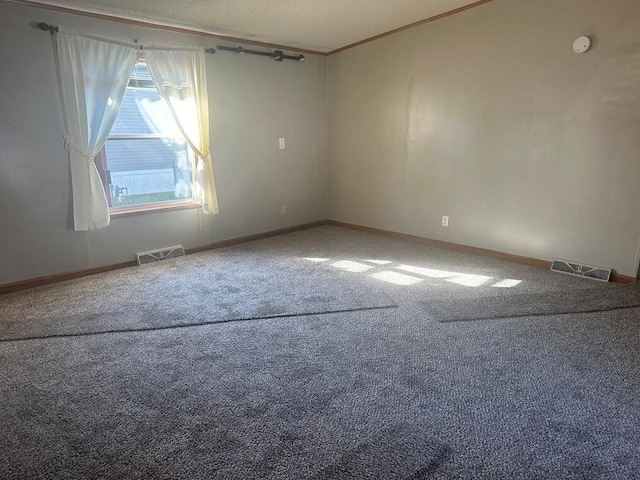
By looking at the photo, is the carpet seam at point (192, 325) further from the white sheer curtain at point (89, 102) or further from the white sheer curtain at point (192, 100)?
the white sheer curtain at point (192, 100)

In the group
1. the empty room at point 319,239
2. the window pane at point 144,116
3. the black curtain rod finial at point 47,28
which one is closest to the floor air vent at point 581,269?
the empty room at point 319,239

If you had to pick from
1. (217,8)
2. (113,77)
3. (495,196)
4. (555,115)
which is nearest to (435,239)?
(495,196)

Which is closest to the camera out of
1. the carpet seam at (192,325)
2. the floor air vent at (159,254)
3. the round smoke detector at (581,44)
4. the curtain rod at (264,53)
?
the carpet seam at (192,325)

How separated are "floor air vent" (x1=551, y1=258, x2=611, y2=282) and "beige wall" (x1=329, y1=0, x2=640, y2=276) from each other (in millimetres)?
79

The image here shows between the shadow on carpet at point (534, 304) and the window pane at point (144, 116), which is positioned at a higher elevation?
the window pane at point (144, 116)

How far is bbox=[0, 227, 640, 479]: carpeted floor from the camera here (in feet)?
5.08

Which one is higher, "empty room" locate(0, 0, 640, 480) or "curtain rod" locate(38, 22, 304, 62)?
"curtain rod" locate(38, 22, 304, 62)

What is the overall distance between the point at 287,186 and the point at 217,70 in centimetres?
164

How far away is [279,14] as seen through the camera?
12.1 feet

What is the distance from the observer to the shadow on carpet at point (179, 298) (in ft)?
9.16

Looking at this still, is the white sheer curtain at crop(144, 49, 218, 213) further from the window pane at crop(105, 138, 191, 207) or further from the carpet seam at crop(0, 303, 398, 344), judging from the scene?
the carpet seam at crop(0, 303, 398, 344)

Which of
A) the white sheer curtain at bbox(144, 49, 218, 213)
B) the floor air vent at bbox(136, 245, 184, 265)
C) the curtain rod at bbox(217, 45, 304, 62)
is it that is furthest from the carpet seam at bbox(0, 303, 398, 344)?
the curtain rod at bbox(217, 45, 304, 62)

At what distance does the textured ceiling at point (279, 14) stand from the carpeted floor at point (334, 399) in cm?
258

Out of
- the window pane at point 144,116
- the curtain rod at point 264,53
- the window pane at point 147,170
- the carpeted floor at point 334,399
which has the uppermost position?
the curtain rod at point 264,53
